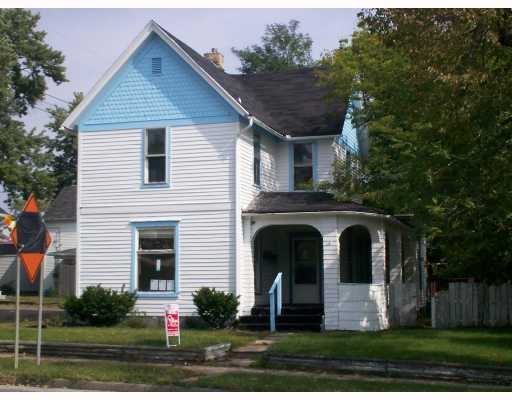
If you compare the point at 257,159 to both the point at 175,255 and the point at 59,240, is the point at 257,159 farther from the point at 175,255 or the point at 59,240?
the point at 59,240

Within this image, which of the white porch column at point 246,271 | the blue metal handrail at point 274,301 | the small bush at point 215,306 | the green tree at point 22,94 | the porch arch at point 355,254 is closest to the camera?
the blue metal handrail at point 274,301

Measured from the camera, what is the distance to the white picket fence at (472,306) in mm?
21766

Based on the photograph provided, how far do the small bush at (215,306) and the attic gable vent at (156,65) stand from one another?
6.32 m

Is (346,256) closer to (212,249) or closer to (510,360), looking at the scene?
(212,249)

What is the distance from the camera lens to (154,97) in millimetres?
22203

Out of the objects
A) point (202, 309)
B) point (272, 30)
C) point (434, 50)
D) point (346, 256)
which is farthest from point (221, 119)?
point (272, 30)

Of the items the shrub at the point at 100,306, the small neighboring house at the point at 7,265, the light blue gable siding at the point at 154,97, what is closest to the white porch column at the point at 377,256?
the light blue gable siding at the point at 154,97

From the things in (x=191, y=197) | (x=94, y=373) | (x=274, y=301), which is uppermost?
(x=191, y=197)

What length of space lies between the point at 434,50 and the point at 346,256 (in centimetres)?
1305

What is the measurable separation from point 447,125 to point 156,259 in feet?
Result: 35.3

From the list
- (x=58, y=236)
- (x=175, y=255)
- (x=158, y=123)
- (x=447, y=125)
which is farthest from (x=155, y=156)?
(x=58, y=236)

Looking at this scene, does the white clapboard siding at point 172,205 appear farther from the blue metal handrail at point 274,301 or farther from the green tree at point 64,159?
the green tree at point 64,159

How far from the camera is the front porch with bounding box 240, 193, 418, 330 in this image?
21.0 metres

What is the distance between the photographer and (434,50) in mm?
13039
